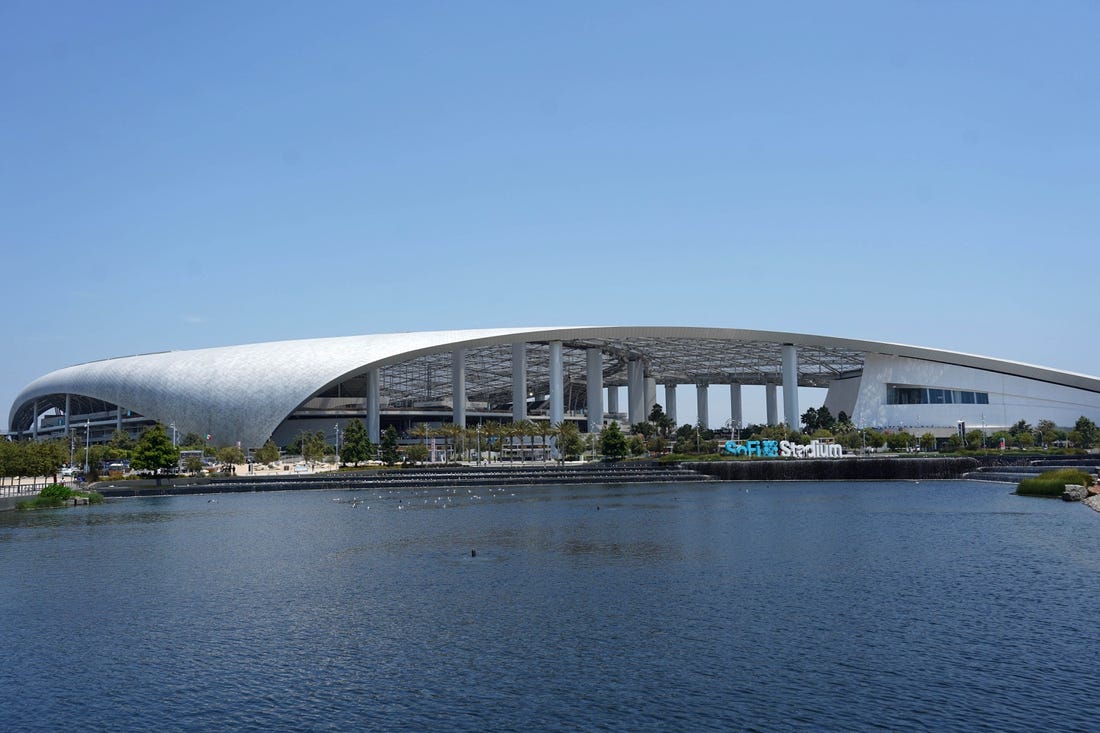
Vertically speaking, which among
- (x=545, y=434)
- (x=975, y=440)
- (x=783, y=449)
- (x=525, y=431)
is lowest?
(x=783, y=449)

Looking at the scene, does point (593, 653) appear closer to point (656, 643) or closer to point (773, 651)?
point (656, 643)

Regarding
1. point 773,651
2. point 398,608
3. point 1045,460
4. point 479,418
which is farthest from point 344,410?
point 773,651

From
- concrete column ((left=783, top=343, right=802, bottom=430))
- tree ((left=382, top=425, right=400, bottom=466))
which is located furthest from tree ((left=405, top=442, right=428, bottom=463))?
concrete column ((left=783, top=343, right=802, bottom=430))

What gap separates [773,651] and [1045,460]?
64775mm

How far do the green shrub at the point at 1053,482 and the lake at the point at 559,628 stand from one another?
16.1 m

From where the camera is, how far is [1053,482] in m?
55.7

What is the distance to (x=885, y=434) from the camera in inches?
3994

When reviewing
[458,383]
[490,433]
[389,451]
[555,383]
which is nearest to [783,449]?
[555,383]

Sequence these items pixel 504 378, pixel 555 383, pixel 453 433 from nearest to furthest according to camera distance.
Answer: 1. pixel 453 433
2. pixel 555 383
3. pixel 504 378

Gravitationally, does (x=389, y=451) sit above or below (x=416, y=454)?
above

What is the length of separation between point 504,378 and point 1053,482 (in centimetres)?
7630

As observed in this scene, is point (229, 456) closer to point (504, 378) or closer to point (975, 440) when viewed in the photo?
point (504, 378)

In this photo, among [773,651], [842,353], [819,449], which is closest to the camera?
[773,651]

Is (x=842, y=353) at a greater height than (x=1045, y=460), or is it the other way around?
(x=842, y=353)
